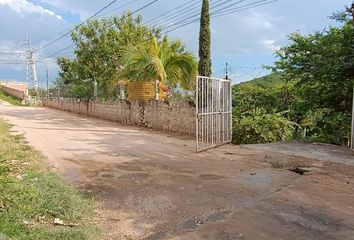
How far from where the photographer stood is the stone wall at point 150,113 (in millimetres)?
15853

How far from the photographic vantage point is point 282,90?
17.0m

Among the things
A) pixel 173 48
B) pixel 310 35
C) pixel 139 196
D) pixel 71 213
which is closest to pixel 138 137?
pixel 173 48

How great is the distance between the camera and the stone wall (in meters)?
15.9

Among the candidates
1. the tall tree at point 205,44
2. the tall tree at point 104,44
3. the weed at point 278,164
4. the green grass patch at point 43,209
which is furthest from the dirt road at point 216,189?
the tall tree at point 104,44

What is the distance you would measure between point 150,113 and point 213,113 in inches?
286

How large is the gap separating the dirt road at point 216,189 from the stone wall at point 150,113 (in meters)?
3.71

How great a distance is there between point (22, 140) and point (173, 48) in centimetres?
857

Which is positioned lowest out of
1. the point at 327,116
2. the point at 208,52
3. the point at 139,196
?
the point at 139,196

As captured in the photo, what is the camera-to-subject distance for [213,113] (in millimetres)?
11961

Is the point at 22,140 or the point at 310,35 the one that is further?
the point at 310,35

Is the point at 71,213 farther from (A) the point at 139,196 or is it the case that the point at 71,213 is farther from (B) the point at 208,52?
(B) the point at 208,52

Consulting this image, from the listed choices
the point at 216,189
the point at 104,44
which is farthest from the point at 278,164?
the point at 104,44

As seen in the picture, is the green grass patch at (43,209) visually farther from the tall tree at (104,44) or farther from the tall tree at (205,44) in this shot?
the tall tree at (104,44)

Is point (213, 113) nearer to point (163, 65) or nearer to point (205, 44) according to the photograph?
point (205, 44)
